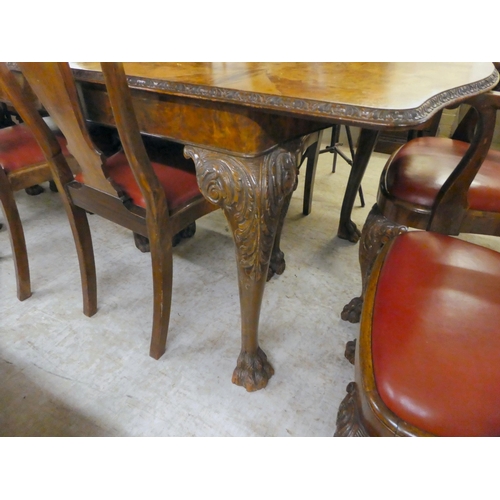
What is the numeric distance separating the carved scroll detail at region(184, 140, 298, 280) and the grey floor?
0.50 m

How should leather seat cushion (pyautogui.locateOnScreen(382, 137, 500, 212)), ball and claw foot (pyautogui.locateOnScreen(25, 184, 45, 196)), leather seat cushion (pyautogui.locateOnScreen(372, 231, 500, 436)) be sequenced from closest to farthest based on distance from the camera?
1. leather seat cushion (pyautogui.locateOnScreen(372, 231, 500, 436))
2. leather seat cushion (pyautogui.locateOnScreen(382, 137, 500, 212))
3. ball and claw foot (pyautogui.locateOnScreen(25, 184, 45, 196))

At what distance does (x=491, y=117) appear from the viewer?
83 cm

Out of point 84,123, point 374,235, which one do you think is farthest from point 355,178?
point 84,123

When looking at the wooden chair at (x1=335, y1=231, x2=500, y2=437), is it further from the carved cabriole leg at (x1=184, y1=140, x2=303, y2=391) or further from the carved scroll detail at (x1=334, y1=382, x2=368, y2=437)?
the carved cabriole leg at (x1=184, y1=140, x2=303, y2=391)

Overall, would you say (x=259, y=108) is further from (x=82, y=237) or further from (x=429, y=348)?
(x=82, y=237)

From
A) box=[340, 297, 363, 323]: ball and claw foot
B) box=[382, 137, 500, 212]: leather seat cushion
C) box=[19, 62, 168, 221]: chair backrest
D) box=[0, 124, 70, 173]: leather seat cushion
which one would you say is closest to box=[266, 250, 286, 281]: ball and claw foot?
box=[340, 297, 363, 323]: ball and claw foot

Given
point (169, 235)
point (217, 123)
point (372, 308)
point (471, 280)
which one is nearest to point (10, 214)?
point (169, 235)

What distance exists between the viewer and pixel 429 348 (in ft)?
1.60

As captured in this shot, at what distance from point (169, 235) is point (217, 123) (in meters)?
0.36

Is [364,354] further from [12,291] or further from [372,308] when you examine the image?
[12,291]

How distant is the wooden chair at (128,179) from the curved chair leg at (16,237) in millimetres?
289

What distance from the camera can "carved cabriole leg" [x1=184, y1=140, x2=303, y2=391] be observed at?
745 mm

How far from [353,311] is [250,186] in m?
0.76

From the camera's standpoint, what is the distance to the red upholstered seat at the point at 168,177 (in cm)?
97
